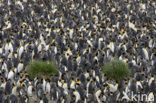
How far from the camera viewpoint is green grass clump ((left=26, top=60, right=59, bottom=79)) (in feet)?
36.8

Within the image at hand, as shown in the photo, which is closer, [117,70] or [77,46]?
[117,70]

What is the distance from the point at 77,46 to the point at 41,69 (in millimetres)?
2674

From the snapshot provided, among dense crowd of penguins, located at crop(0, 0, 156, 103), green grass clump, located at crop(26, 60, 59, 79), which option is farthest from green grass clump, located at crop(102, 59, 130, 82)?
green grass clump, located at crop(26, 60, 59, 79)

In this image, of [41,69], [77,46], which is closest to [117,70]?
[41,69]

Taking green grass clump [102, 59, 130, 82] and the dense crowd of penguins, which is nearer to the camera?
the dense crowd of penguins

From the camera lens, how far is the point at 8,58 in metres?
12.0

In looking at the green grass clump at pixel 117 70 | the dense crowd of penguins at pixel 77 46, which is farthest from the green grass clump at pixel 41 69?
the green grass clump at pixel 117 70

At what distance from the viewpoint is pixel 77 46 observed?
13594 millimetres

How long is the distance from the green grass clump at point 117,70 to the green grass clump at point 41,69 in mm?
1662

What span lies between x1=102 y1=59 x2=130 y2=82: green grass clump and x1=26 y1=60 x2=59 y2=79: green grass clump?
166cm

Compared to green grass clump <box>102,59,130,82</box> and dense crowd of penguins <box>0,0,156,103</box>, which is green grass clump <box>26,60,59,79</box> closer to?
dense crowd of penguins <box>0,0,156,103</box>

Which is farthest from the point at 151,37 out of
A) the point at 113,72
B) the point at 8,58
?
the point at 8,58

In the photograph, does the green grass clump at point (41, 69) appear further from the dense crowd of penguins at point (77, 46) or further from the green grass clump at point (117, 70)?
the green grass clump at point (117, 70)

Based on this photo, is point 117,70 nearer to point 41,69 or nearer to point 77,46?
point 41,69
